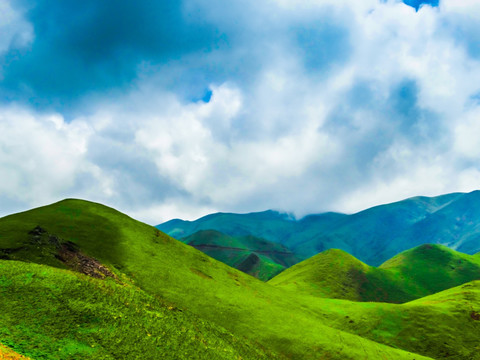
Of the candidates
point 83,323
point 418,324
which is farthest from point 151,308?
point 418,324

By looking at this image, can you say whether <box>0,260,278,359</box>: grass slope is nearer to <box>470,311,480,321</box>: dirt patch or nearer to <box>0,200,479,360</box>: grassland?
<box>0,200,479,360</box>: grassland

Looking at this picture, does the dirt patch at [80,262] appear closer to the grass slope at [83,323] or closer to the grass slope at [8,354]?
the grass slope at [83,323]

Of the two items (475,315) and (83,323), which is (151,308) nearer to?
(83,323)

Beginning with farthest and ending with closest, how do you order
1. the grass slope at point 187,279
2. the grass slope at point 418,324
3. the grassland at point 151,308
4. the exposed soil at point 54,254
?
the grass slope at point 418,324 < the grass slope at point 187,279 < the exposed soil at point 54,254 < the grassland at point 151,308

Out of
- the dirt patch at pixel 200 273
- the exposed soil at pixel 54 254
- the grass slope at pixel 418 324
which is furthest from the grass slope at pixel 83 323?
the grass slope at pixel 418 324

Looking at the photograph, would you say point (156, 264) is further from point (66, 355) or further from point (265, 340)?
point (66, 355)

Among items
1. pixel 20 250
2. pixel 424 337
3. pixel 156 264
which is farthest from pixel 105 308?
pixel 424 337

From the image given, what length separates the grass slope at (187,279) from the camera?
176ft

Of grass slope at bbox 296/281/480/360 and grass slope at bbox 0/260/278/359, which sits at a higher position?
grass slope at bbox 0/260/278/359

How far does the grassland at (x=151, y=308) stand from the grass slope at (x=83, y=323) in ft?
0.33

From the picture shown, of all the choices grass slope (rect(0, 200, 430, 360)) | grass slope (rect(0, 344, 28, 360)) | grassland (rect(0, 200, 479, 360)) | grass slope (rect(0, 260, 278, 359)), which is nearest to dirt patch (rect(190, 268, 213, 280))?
grass slope (rect(0, 200, 430, 360))

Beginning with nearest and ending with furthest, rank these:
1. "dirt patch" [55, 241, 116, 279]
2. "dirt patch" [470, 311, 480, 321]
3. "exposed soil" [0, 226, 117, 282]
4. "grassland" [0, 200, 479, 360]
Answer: "grassland" [0, 200, 479, 360]
"exposed soil" [0, 226, 117, 282]
"dirt patch" [55, 241, 116, 279]
"dirt patch" [470, 311, 480, 321]

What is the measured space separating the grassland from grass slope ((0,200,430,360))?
0.86 feet

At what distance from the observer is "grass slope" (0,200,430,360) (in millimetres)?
53656
